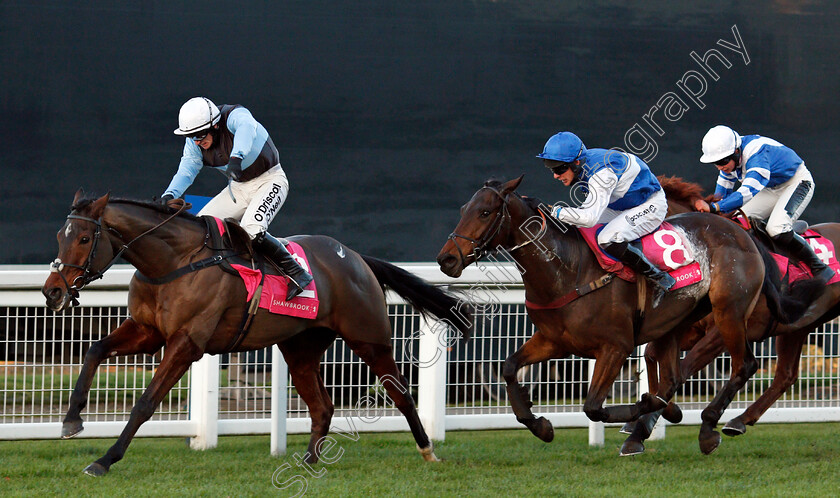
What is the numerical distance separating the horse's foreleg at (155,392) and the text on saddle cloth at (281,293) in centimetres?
43

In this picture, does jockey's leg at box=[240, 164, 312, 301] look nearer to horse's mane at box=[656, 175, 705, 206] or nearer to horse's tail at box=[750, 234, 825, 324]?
horse's mane at box=[656, 175, 705, 206]

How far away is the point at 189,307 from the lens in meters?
5.14

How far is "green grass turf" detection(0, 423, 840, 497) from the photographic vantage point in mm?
4805

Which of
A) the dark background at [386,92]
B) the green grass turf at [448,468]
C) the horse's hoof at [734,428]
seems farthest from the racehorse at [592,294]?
the dark background at [386,92]

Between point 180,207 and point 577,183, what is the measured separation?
6.77 ft

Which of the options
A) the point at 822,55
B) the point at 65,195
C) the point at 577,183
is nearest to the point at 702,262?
the point at 577,183

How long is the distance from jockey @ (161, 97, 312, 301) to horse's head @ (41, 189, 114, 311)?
546mm

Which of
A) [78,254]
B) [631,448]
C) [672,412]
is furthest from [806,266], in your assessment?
[78,254]

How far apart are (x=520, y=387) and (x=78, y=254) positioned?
7.55 ft

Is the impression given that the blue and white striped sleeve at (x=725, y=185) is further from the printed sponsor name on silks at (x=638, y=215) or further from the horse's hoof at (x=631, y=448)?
the horse's hoof at (x=631, y=448)

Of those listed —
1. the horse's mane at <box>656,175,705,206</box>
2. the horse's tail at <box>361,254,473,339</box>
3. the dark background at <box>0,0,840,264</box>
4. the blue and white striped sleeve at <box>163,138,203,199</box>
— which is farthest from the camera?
the dark background at <box>0,0,840,264</box>

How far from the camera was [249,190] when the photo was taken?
5676 mm

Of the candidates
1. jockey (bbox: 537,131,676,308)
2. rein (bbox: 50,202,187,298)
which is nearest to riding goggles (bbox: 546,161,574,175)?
jockey (bbox: 537,131,676,308)

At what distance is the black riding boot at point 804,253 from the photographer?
20.3ft
